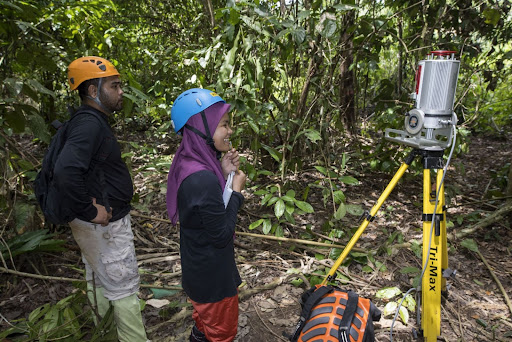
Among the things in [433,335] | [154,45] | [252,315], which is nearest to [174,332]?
[252,315]

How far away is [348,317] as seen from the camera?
1.65 metres

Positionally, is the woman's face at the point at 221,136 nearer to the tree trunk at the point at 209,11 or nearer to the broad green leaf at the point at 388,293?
the broad green leaf at the point at 388,293

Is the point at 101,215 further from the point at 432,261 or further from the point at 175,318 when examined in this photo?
the point at 432,261

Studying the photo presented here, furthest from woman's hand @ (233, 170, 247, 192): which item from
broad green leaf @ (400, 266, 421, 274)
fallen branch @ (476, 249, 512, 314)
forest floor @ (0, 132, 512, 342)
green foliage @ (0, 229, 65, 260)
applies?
fallen branch @ (476, 249, 512, 314)

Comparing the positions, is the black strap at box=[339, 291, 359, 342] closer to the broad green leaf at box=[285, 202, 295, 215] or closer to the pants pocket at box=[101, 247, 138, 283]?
the broad green leaf at box=[285, 202, 295, 215]

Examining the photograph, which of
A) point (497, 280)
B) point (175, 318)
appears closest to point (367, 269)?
point (497, 280)

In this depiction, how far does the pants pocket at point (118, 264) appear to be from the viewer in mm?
1786

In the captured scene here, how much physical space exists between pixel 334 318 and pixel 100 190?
1360 mm

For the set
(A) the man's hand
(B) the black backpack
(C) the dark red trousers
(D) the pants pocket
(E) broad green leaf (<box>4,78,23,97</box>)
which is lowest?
(C) the dark red trousers

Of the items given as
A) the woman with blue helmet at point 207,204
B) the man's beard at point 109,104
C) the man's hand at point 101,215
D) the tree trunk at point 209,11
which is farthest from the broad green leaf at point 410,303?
the tree trunk at point 209,11

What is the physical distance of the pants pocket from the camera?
179 centimetres

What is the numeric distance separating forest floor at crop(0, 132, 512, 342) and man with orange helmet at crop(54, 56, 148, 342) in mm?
507

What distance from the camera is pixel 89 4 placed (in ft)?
8.88

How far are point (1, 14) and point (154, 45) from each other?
303 cm
